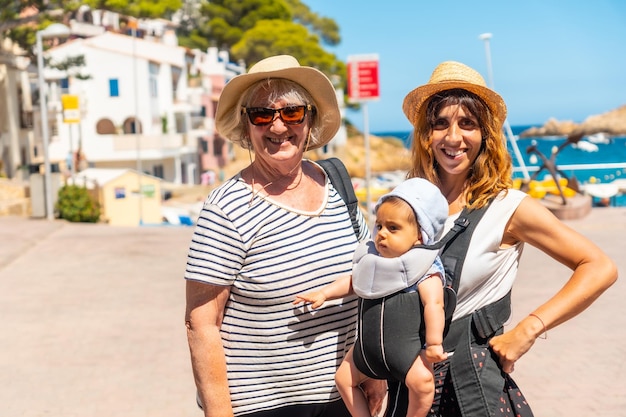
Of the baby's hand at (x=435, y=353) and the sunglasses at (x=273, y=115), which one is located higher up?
the sunglasses at (x=273, y=115)

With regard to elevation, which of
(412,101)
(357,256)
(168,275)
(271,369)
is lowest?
(168,275)

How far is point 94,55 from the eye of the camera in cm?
5197

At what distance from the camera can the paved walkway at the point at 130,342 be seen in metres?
6.68

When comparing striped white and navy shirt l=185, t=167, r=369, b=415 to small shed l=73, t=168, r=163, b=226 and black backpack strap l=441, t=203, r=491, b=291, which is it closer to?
black backpack strap l=441, t=203, r=491, b=291

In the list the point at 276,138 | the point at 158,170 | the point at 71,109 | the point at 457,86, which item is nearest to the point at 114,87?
the point at 158,170

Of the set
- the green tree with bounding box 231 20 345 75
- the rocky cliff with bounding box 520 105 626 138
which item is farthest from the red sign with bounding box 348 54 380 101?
the rocky cliff with bounding box 520 105 626 138

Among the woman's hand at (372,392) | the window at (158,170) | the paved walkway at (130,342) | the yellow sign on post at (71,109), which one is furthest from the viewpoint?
the window at (158,170)

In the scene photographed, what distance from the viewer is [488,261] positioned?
266cm

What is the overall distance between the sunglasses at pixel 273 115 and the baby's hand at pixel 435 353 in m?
0.91

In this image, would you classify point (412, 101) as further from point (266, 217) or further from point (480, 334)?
point (480, 334)

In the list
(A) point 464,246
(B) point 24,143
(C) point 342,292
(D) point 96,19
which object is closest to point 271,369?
(C) point 342,292

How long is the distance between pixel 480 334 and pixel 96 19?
6105 centimetres

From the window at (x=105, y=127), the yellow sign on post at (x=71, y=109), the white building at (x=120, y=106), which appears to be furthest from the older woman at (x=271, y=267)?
the window at (x=105, y=127)

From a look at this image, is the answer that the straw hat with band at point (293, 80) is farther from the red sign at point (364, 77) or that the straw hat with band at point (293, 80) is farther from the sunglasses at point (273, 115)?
the red sign at point (364, 77)
